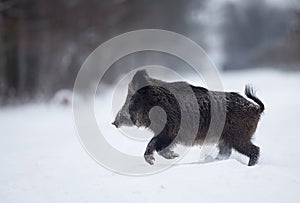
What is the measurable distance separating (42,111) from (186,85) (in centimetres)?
770

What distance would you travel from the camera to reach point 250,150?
5.82 metres

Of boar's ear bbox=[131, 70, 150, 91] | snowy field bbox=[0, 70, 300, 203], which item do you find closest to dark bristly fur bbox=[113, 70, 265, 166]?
boar's ear bbox=[131, 70, 150, 91]

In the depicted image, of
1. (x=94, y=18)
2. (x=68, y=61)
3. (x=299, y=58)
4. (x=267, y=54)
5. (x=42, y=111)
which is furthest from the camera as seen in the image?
(x=267, y=54)

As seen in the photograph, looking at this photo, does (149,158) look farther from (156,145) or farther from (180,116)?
(180,116)

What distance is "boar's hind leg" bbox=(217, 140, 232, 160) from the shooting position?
234 inches

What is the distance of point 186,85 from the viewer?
6.04 metres

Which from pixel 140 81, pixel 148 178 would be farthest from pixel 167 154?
pixel 140 81

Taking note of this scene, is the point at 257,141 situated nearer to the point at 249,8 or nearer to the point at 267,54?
the point at 267,54

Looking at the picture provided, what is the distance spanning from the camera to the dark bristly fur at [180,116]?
5.74 metres

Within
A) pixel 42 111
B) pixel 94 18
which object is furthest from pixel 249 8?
pixel 42 111

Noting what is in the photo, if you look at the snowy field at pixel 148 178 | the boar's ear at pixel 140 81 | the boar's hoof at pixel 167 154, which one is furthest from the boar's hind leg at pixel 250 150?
the boar's ear at pixel 140 81

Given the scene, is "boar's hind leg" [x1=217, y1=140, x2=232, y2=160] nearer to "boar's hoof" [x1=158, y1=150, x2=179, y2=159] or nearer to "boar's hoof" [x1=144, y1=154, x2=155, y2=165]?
"boar's hoof" [x1=158, y1=150, x2=179, y2=159]

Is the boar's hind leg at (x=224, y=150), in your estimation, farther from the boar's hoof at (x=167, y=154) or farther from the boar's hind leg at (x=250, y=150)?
the boar's hoof at (x=167, y=154)

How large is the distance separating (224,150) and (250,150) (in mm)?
346
